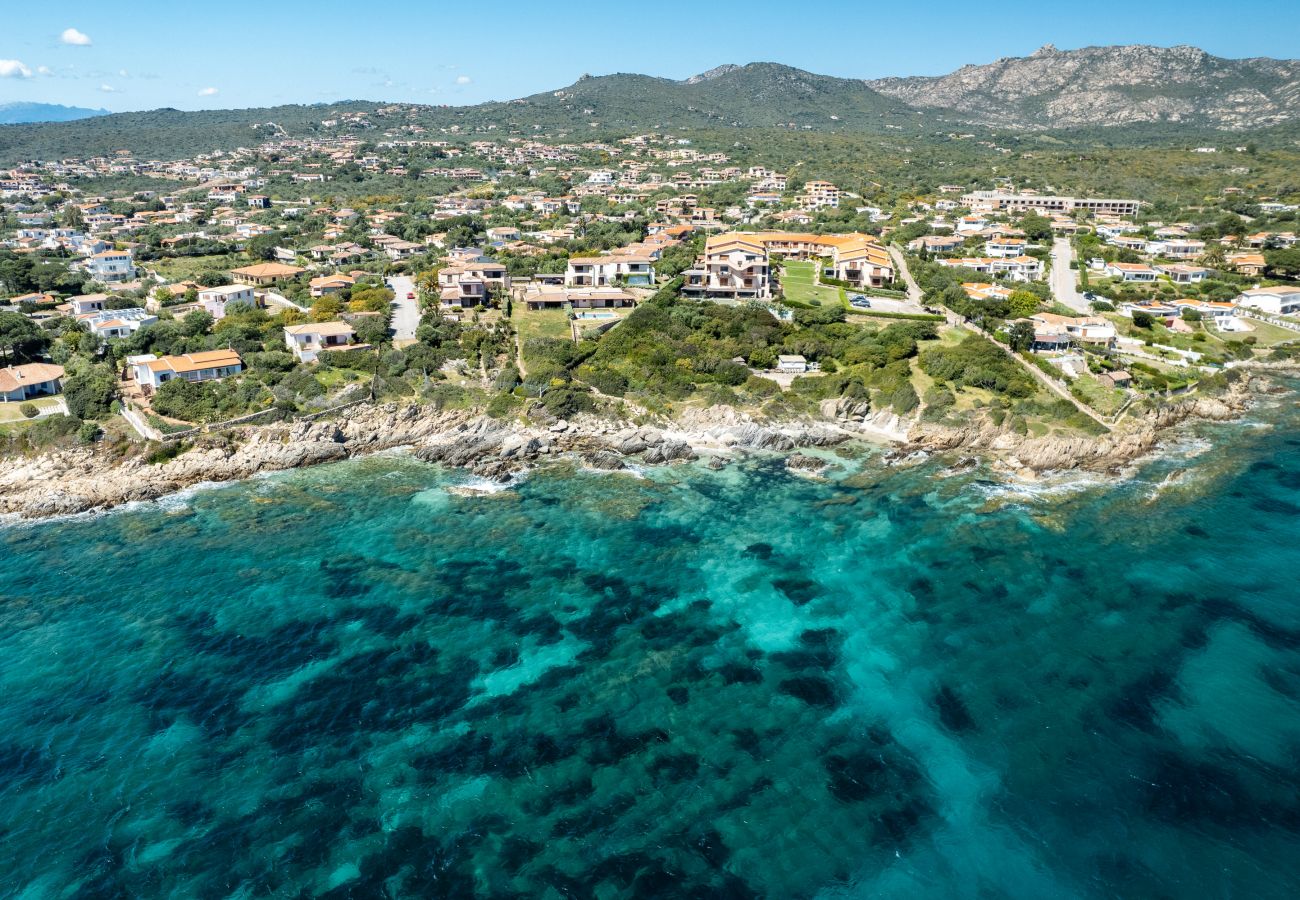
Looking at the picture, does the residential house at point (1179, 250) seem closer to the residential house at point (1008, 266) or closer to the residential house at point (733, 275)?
the residential house at point (1008, 266)

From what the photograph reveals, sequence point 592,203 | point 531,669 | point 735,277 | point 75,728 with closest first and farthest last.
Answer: point 75,728 → point 531,669 → point 735,277 → point 592,203

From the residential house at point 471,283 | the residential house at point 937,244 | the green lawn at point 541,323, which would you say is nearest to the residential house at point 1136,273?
the residential house at point 937,244

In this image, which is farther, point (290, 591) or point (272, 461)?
point (272, 461)

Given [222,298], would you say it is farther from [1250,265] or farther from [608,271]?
[1250,265]

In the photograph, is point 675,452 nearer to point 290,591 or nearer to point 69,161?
point 290,591

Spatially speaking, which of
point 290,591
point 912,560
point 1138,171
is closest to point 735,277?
point 912,560

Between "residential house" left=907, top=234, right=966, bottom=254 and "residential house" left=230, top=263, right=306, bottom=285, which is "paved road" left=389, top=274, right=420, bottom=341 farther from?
"residential house" left=907, top=234, right=966, bottom=254

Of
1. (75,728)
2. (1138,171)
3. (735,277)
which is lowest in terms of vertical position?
(75,728)
